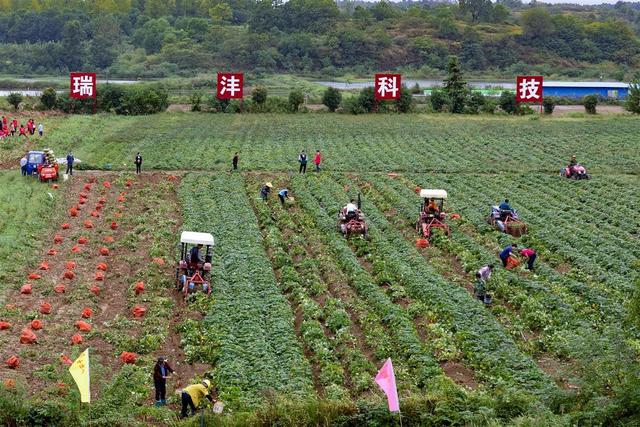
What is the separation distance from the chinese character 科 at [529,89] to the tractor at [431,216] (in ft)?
130

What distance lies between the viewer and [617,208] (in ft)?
123

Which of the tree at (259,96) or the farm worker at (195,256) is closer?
the farm worker at (195,256)

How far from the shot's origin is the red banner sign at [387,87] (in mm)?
71938

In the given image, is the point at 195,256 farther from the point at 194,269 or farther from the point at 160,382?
the point at 160,382

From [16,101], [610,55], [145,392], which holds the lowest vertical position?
[145,392]

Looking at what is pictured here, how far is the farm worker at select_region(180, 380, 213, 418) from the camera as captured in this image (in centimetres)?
1745

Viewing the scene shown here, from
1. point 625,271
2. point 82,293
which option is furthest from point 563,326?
point 82,293

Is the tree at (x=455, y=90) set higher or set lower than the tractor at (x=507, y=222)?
higher

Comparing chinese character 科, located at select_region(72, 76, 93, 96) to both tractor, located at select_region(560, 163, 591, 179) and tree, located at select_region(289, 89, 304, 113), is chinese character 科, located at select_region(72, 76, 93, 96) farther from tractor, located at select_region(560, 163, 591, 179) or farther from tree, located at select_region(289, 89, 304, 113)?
tractor, located at select_region(560, 163, 591, 179)

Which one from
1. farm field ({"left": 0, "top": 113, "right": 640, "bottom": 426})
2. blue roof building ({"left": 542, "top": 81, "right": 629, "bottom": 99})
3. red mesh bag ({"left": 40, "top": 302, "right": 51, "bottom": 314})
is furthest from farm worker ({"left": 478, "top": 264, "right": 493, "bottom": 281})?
blue roof building ({"left": 542, "top": 81, "right": 629, "bottom": 99})

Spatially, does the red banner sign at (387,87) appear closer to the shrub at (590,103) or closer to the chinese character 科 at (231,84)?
the chinese character 科 at (231,84)

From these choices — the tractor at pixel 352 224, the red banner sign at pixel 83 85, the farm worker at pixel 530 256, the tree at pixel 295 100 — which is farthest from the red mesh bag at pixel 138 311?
the tree at pixel 295 100

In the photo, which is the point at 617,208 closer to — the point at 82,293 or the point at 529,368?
the point at 529,368

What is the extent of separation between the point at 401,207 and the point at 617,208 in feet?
30.0
